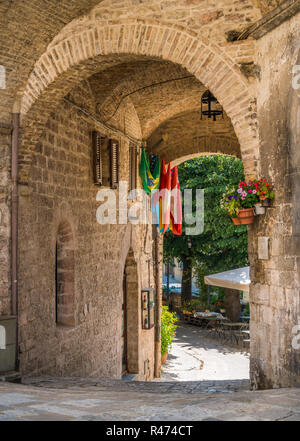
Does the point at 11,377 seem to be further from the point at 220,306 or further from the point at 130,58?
the point at 220,306

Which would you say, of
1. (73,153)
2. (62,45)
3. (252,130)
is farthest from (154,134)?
(252,130)

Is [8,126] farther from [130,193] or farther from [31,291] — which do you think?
[130,193]

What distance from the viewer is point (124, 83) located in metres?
9.38

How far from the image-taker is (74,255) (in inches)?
328

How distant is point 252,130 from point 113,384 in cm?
412

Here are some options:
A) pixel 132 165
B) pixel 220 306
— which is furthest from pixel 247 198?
pixel 220 306

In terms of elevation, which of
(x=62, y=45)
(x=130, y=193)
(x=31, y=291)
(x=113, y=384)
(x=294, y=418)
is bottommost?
(x=113, y=384)

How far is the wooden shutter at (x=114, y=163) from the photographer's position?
32.1ft

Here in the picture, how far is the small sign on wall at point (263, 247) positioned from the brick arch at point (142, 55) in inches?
30.3

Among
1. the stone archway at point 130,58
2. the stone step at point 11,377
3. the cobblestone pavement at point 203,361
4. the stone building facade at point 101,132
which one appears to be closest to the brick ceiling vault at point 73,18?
the stone building facade at point 101,132

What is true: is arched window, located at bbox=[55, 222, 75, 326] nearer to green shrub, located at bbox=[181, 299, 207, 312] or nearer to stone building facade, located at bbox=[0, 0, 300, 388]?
stone building facade, located at bbox=[0, 0, 300, 388]

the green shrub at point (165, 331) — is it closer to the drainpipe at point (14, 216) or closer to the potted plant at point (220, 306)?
the potted plant at point (220, 306)

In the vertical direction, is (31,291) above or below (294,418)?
above
